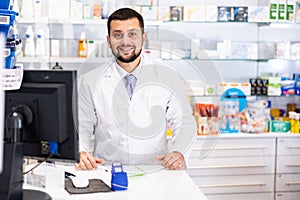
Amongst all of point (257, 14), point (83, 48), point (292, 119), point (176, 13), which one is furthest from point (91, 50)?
point (292, 119)

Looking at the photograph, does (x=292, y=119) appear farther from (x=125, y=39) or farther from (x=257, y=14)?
(x=125, y=39)

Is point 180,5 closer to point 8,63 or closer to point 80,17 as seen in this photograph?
point 80,17

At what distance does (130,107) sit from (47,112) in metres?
1.11

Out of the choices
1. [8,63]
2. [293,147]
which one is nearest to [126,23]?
[8,63]

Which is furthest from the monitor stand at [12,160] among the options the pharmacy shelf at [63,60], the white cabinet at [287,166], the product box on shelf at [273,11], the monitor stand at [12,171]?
the product box on shelf at [273,11]

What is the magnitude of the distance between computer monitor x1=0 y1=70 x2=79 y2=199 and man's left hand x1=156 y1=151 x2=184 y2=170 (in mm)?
811

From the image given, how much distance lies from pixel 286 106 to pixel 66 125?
332cm

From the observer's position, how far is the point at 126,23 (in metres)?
3.08

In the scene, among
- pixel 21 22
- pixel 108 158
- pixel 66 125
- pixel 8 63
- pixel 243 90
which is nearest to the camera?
pixel 8 63

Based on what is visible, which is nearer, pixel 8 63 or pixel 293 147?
pixel 8 63

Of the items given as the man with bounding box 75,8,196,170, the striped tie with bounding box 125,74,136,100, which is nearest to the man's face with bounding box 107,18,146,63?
the man with bounding box 75,8,196,170

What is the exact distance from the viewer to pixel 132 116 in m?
3.03

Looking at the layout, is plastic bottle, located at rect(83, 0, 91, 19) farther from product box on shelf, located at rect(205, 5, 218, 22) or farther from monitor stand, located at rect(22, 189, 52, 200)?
monitor stand, located at rect(22, 189, 52, 200)

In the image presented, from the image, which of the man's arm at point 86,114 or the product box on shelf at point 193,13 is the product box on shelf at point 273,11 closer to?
the product box on shelf at point 193,13
